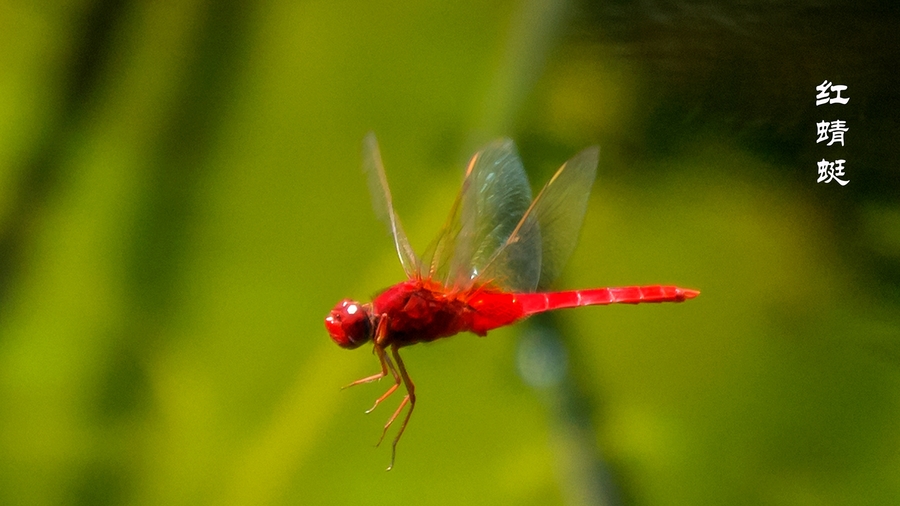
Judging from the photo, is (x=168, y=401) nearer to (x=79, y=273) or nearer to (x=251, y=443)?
(x=251, y=443)

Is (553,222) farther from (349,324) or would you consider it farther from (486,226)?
(349,324)

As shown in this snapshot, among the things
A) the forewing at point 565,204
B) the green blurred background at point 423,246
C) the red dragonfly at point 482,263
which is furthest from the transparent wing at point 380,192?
the green blurred background at point 423,246

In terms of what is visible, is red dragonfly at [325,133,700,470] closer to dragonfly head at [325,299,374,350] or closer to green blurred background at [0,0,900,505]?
dragonfly head at [325,299,374,350]

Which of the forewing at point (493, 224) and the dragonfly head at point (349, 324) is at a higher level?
the forewing at point (493, 224)

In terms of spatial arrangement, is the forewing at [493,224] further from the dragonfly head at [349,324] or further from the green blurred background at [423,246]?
the green blurred background at [423,246]

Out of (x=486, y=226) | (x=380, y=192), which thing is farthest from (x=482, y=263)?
(x=380, y=192)

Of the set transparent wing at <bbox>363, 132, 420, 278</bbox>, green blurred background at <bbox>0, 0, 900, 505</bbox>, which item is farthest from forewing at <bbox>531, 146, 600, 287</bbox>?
green blurred background at <bbox>0, 0, 900, 505</bbox>

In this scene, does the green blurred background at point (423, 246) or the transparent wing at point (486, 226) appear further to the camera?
the green blurred background at point (423, 246)

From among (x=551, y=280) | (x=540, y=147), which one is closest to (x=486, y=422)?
(x=551, y=280)
